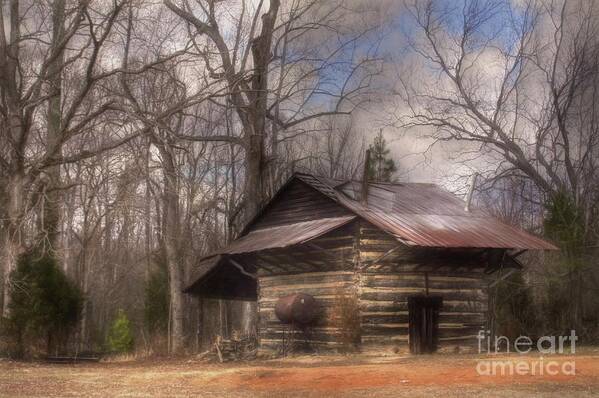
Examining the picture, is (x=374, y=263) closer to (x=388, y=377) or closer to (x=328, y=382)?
(x=388, y=377)

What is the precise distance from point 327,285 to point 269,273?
3026 millimetres

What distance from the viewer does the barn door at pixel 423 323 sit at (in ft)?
72.1

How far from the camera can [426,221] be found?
22953 millimetres

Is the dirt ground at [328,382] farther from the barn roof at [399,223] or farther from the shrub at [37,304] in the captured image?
the shrub at [37,304]

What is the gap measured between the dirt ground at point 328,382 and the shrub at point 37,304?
5.55m

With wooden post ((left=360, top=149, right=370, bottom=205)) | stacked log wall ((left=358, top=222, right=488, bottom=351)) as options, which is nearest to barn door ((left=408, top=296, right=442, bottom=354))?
stacked log wall ((left=358, top=222, right=488, bottom=351))

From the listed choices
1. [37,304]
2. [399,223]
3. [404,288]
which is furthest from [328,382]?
[37,304]

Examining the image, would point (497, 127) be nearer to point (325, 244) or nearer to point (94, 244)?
point (325, 244)

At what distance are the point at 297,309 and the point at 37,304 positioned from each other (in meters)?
8.26

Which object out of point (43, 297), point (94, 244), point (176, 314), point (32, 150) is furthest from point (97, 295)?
point (43, 297)

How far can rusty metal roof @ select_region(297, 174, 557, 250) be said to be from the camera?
20953mm

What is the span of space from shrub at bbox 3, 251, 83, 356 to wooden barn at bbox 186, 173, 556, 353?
560 centimetres

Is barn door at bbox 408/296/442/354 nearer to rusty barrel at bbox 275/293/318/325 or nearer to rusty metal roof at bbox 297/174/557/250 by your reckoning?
rusty metal roof at bbox 297/174/557/250

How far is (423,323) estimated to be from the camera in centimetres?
2219
